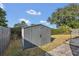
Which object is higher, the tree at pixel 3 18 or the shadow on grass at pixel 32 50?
the tree at pixel 3 18

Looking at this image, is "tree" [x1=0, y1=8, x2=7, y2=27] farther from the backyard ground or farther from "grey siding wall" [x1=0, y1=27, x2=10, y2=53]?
the backyard ground

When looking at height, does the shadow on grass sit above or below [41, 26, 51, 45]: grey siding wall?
below

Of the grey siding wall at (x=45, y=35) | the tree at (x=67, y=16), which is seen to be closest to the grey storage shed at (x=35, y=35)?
the grey siding wall at (x=45, y=35)

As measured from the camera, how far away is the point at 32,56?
15594 millimetres

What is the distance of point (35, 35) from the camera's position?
15.6 m

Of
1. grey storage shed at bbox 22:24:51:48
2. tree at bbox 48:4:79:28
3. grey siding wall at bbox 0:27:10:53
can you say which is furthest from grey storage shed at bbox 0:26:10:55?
tree at bbox 48:4:79:28

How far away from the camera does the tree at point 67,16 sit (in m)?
15.6

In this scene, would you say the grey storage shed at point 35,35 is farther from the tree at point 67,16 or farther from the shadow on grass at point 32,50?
the tree at point 67,16

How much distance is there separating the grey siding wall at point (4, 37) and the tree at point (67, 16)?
20.7 inches

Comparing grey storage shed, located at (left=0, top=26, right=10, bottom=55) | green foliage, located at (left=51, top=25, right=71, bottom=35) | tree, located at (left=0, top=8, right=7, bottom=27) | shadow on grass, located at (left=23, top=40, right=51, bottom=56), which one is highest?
tree, located at (left=0, top=8, right=7, bottom=27)

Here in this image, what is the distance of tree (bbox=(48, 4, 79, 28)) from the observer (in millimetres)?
15586

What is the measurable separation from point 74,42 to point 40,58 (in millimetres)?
447

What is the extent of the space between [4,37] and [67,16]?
789 millimetres

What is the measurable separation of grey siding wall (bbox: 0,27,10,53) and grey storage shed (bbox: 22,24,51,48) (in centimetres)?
19
